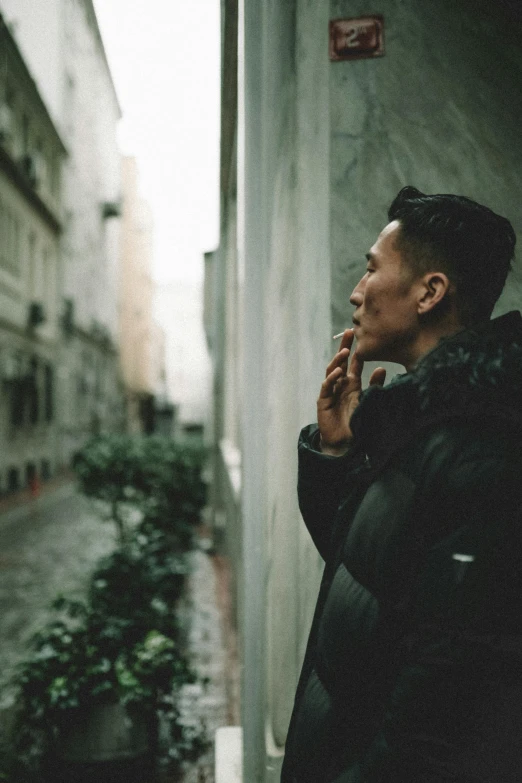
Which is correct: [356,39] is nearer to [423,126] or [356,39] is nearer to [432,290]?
[423,126]

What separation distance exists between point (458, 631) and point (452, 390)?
409mm

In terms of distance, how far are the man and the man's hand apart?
142 millimetres

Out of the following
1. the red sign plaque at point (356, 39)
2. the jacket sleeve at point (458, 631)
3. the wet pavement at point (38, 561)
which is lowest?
the wet pavement at point (38, 561)

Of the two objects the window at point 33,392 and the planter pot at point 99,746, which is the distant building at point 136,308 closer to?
the window at point 33,392

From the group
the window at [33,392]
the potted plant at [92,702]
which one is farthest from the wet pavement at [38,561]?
the window at [33,392]

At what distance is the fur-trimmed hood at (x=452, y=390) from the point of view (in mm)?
1246

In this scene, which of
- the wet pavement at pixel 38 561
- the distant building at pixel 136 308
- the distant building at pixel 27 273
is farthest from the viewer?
the distant building at pixel 136 308

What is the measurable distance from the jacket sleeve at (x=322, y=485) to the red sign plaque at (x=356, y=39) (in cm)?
156

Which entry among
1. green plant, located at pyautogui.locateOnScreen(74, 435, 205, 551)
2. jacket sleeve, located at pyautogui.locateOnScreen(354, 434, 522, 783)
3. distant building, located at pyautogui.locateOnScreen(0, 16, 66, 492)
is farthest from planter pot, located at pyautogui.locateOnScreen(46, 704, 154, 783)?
distant building, located at pyautogui.locateOnScreen(0, 16, 66, 492)

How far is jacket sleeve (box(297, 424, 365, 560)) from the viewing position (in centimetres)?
177

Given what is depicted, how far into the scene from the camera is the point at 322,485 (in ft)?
5.84

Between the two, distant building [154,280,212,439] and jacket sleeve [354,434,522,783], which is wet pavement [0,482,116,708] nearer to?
jacket sleeve [354,434,522,783]

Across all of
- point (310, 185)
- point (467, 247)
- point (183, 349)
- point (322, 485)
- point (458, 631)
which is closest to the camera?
point (458, 631)

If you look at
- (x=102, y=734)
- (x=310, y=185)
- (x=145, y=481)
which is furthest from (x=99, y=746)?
(x=145, y=481)
